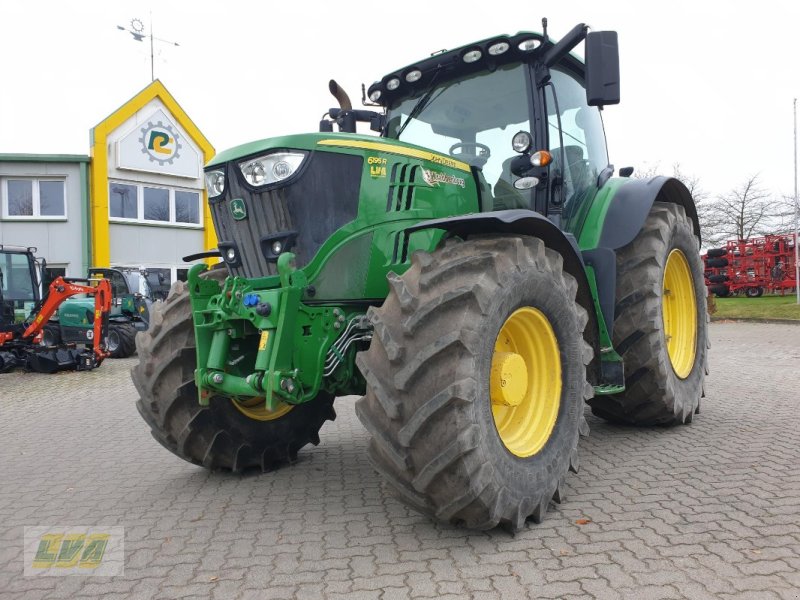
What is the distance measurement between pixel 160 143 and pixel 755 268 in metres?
22.7

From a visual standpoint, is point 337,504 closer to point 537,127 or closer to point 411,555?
point 411,555

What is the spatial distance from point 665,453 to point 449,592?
255 centimetres

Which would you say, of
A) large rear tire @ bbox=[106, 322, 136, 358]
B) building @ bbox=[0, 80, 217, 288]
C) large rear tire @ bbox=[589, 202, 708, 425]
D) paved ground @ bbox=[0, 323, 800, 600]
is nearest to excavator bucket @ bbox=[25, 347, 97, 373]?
large rear tire @ bbox=[106, 322, 136, 358]

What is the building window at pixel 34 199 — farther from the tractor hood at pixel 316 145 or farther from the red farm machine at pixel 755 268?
the red farm machine at pixel 755 268

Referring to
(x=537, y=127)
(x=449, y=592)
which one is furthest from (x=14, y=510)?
(x=537, y=127)

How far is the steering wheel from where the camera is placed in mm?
4523

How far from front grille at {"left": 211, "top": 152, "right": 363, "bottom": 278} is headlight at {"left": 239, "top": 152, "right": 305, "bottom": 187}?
5 cm

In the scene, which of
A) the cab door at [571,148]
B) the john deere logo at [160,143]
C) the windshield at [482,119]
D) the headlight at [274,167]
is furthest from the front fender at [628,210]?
the john deere logo at [160,143]

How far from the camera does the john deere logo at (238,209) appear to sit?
369 centimetres

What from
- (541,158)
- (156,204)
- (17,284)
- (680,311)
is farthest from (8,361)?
(680,311)

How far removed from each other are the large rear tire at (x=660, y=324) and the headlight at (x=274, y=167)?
257cm

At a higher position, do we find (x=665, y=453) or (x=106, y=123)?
(x=106, y=123)

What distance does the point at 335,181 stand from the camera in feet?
11.9

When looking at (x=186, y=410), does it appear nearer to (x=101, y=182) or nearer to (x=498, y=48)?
(x=498, y=48)
